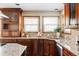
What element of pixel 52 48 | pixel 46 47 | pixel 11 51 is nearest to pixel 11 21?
pixel 46 47

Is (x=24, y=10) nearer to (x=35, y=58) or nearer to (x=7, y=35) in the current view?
(x=7, y=35)

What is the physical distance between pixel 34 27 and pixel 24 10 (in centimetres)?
86

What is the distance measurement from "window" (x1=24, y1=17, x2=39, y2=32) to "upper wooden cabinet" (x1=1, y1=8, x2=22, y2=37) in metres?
0.43

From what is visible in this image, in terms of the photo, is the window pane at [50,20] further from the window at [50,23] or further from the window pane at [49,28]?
the window pane at [49,28]

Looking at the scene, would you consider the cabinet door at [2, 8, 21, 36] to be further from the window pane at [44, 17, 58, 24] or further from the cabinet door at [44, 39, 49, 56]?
the cabinet door at [44, 39, 49, 56]

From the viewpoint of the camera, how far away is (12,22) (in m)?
6.83

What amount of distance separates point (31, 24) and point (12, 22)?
89 cm

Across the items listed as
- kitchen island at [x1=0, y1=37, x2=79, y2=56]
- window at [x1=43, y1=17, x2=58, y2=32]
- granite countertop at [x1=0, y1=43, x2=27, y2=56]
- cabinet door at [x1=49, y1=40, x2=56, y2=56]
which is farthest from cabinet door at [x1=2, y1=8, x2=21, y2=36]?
granite countertop at [x1=0, y1=43, x2=27, y2=56]

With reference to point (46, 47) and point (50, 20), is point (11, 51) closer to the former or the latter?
point (46, 47)

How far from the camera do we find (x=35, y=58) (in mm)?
797

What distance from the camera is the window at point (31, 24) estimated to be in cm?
721

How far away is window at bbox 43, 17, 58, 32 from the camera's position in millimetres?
7184

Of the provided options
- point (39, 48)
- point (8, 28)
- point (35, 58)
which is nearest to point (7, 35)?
point (8, 28)

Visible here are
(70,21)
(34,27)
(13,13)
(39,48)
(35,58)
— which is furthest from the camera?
(34,27)
